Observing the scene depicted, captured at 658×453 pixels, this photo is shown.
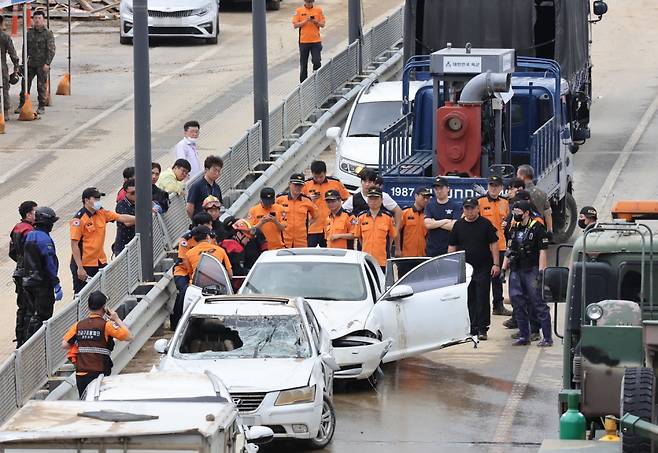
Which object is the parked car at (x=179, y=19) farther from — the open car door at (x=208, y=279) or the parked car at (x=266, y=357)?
the parked car at (x=266, y=357)

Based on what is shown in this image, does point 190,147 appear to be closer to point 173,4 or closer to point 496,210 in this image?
point 496,210

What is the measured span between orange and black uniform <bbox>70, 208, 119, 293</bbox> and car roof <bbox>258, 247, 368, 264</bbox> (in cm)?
234

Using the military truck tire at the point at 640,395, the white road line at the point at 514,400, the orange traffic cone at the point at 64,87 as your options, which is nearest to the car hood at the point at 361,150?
the white road line at the point at 514,400

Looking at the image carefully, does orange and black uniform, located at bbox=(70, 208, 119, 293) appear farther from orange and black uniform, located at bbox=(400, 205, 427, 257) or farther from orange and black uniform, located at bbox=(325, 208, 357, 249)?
orange and black uniform, located at bbox=(400, 205, 427, 257)

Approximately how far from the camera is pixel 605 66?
38531mm

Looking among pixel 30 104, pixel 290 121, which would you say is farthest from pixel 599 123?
pixel 30 104

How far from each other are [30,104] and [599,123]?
10606 millimetres

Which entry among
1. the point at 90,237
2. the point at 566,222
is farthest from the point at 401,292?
the point at 566,222

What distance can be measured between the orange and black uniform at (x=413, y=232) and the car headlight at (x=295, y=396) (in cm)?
600

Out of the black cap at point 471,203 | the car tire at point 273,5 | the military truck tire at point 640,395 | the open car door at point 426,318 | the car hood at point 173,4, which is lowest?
the open car door at point 426,318

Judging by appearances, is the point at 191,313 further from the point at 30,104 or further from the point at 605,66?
the point at 605,66

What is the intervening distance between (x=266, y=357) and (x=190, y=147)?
862 cm

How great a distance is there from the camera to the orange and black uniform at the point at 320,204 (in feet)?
70.3

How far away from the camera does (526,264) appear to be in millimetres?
19172
